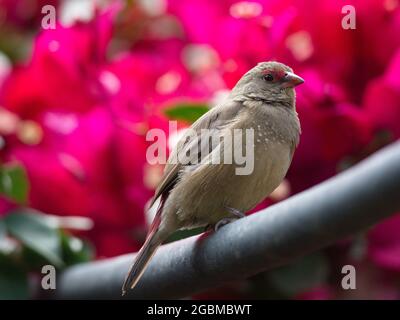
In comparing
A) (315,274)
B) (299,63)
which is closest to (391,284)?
(315,274)

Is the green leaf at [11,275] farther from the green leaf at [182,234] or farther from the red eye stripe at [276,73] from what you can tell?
the red eye stripe at [276,73]

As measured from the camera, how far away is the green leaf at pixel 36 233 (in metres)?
0.70

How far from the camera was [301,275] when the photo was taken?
632 millimetres

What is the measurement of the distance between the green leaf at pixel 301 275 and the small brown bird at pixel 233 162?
66mm

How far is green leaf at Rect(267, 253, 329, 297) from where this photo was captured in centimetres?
62

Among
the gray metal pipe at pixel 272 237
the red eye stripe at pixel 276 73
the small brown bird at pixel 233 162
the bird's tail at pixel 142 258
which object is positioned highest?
the red eye stripe at pixel 276 73

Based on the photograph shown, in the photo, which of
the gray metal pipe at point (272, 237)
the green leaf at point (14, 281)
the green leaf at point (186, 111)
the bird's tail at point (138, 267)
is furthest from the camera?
the green leaf at point (14, 281)

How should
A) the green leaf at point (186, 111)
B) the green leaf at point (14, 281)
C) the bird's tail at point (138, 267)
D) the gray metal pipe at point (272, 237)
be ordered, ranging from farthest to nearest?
the green leaf at point (14, 281), the green leaf at point (186, 111), the bird's tail at point (138, 267), the gray metal pipe at point (272, 237)

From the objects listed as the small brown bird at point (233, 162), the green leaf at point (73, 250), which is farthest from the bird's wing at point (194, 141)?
the green leaf at point (73, 250)

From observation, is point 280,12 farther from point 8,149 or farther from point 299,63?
point 8,149

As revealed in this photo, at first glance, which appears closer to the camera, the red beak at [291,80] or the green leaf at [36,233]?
the red beak at [291,80]

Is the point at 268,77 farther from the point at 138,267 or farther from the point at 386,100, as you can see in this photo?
the point at 138,267

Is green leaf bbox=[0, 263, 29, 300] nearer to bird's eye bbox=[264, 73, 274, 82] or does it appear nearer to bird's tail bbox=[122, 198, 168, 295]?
bird's tail bbox=[122, 198, 168, 295]

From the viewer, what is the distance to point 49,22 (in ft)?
2.28
